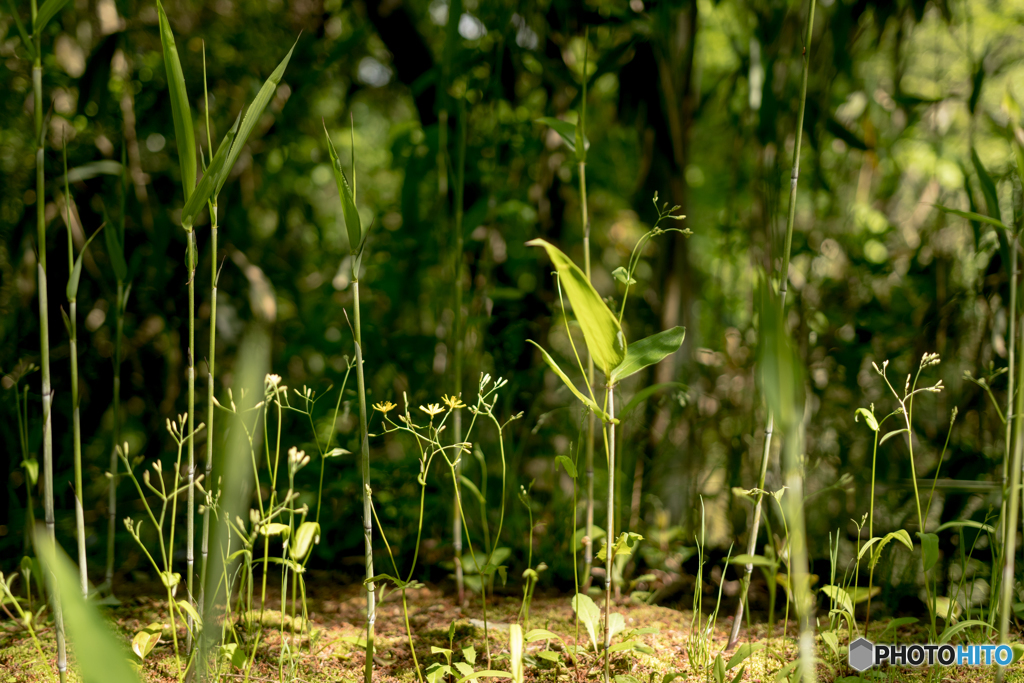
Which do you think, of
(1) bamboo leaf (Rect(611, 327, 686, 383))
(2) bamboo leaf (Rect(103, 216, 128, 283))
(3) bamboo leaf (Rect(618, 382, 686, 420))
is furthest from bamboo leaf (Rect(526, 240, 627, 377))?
(2) bamboo leaf (Rect(103, 216, 128, 283))

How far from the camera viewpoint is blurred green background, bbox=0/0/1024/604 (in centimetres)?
107

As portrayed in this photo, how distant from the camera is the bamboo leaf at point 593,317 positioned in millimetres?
522

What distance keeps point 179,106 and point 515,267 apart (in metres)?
0.77

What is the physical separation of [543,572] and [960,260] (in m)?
0.98

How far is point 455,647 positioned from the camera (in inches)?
31.4

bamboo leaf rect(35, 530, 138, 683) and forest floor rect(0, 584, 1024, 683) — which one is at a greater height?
bamboo leaf rect(35, 530, 138, 683)

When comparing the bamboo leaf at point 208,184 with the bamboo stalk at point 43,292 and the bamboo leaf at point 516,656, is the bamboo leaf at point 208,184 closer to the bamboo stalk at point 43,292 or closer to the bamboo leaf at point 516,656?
the bamboo stalk at point 43,292

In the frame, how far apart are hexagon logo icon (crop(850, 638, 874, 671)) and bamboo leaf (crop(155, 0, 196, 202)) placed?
0.88 m

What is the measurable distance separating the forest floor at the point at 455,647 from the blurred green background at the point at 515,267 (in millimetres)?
127

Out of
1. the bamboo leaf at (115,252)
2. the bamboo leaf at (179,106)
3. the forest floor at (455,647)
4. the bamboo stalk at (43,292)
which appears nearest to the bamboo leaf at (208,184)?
the bamboo leaf at (179,106)

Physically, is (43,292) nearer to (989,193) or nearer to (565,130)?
(565,130)

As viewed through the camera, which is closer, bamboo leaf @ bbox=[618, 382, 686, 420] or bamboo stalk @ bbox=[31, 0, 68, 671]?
bamboo stalk @ bbox=[31, 0, 68, 671]

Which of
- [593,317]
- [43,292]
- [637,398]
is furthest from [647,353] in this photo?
[43,292]

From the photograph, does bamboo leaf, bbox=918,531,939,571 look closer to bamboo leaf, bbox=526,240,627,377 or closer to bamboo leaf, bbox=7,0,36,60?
bamboo leaf, bbox=526,240,627,377
